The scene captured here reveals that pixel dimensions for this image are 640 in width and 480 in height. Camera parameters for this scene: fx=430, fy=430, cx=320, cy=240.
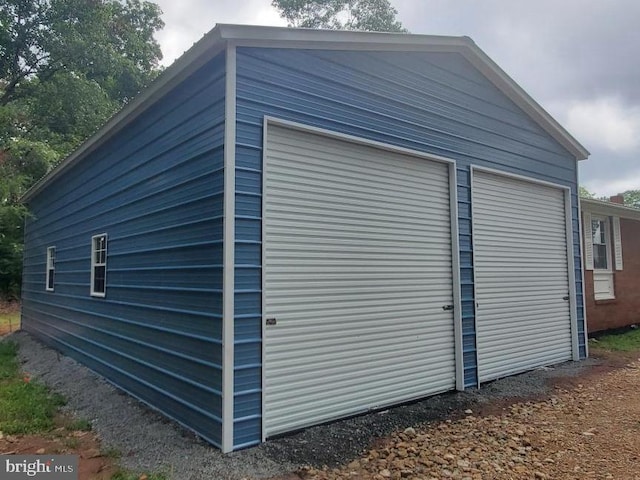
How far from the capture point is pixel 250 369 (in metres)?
3.81

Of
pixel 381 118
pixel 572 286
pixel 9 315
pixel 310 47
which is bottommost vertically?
pixel 9 315

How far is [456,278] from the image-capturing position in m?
5.85

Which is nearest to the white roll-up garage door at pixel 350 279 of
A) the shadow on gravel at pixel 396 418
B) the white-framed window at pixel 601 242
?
the shadow on gravel at pixel 396 418

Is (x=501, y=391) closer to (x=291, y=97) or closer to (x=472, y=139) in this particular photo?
(x=472, y=139)

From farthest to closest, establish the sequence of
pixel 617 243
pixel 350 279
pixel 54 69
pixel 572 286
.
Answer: pixel 54 69, pixel 617 243, pixel 572 286, pixel 350 279

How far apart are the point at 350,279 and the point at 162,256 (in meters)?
2.15

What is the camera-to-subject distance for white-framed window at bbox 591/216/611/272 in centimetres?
1057

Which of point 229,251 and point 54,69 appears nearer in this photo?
point 229,251

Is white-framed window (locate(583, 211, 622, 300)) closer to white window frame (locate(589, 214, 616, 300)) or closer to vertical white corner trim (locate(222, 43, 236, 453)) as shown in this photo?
white window frame (locate(589, 214, 616, 300))

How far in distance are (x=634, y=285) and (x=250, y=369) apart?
11459 millimetres

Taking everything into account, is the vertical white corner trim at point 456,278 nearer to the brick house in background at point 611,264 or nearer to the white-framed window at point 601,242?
the brick house in background at point 611,264

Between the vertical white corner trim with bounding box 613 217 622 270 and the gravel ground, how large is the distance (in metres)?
5.92

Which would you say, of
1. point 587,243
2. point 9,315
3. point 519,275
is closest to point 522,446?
A: point 519,275

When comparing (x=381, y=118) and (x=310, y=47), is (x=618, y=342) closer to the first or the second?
(x=381, y=118)
